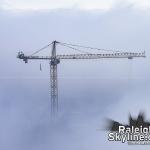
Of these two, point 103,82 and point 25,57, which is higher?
point 25,57

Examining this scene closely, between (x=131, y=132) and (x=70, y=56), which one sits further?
(x=70, y=56)

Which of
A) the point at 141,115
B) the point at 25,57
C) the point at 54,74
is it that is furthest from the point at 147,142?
the point at 25,57

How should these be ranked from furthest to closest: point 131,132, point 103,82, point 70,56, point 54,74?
point 103,82 < point 70,56 < point 54,74 < point 131,132

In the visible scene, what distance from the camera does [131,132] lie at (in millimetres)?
38750

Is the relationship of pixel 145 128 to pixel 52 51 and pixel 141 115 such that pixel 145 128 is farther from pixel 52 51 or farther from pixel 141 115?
pixel 52 51

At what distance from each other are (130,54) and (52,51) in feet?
70.0

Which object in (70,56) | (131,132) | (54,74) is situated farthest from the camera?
(70,56)

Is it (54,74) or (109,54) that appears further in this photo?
(109,54)

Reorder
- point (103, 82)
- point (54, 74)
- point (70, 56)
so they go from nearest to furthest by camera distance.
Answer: point (54, 74), point (70, 56), point (103, 82)

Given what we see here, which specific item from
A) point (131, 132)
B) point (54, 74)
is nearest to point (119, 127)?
point (131, 132)

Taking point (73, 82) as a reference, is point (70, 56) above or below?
above

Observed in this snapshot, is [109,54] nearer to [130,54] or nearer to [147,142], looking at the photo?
[130,54]

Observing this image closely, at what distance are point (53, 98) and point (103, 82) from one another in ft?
133

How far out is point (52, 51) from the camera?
110125mm
